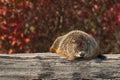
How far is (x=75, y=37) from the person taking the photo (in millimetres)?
2582

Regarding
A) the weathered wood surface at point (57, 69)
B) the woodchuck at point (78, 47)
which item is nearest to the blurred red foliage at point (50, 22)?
the woodchuck at point (78, 47)

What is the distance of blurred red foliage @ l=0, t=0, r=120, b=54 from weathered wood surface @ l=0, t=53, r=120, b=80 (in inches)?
163

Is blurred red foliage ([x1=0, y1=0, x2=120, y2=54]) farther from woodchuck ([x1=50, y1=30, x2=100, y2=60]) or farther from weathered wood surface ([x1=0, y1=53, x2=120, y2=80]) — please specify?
weathered wood surface ([x1=0, y1=53, x2=120, y2=80])

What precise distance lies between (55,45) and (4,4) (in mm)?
3780

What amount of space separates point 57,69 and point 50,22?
4420mm

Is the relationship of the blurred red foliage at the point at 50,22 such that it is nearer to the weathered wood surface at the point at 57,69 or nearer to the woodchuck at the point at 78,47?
the woodchuck at the point at 78,47

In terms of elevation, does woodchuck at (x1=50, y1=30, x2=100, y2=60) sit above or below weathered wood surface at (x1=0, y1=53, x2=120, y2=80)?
above

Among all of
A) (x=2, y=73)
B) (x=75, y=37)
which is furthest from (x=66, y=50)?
(x=2, y=73)

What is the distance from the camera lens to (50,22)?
6.81m

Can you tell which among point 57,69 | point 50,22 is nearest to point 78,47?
point 57,69

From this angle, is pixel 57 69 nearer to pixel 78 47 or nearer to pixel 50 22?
pixel 78 47

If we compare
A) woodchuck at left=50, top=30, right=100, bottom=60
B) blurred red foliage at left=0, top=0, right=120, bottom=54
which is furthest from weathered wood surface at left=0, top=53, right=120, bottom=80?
blurred red foliage at left=0, top=0, right=120, bottom=54

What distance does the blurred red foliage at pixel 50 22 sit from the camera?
664 cm

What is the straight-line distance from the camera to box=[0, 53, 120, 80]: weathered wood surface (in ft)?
7.82
